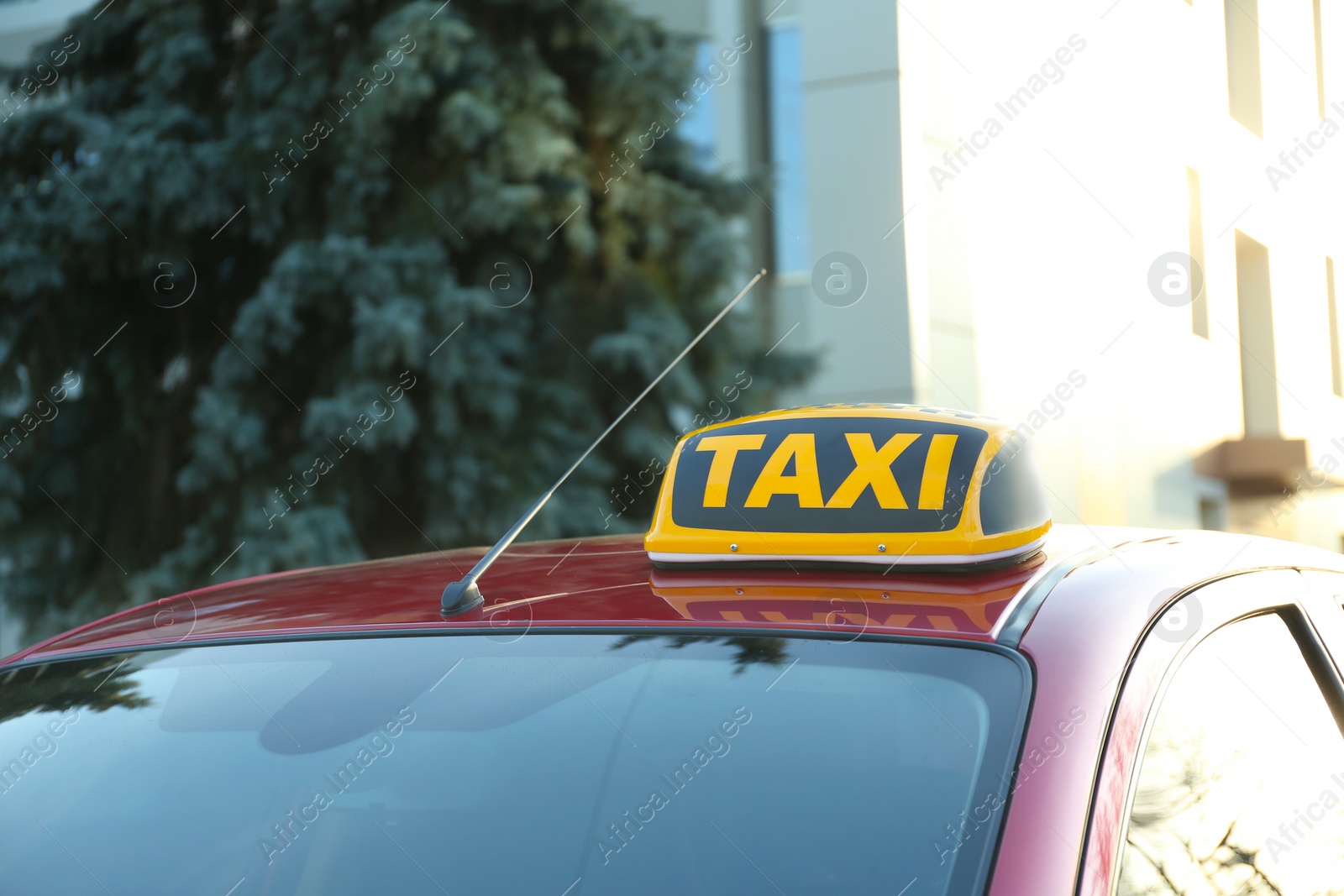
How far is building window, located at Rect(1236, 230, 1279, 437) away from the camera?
37.7ft

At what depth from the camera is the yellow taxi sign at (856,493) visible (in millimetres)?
1387

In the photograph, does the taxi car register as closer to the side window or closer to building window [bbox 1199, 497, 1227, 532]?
the side window

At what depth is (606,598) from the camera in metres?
1.39

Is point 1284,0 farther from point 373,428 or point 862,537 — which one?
point 862,537

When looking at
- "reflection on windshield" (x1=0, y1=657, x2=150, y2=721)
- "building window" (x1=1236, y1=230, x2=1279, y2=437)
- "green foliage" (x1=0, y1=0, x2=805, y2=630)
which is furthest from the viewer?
"building window" (x1=1236, y1=230, x2=1279, y2=437)

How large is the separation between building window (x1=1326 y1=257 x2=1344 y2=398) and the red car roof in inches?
503

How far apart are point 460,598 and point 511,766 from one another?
0.63ft

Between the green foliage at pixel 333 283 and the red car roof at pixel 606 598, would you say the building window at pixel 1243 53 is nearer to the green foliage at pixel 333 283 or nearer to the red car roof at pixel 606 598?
the green foliage at pixel 333 283

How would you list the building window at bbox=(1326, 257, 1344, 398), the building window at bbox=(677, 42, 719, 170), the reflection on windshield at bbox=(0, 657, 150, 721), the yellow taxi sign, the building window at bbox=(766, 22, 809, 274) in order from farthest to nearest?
the building window at bbox=(1326, 257, 1344, 398) → the building window at bbox=(766, 22, 809, 274) → the building window at bbox=(677, 42, 719, 170) → the reflection on windshield at bbox=(0, 657, 150, 721) → the yellow taxi sign

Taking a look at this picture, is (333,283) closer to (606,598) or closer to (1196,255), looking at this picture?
(606,598)

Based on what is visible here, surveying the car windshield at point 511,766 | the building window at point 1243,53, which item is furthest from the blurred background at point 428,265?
the building window at point 1243,53

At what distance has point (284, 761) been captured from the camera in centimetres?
146

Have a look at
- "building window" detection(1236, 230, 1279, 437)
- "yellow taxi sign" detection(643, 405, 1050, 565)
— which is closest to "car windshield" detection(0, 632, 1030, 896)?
"yellow taxi sign" detection(643, 405, 1050, 565)

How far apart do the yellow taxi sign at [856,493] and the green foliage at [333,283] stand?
151 inches
